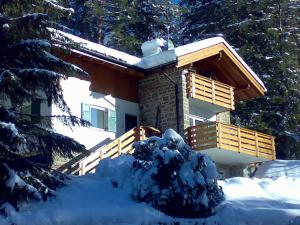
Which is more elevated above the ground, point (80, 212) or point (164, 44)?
point (164, 44)

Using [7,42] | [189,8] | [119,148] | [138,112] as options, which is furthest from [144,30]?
[7,42]

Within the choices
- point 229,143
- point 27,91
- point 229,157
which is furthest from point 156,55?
point 27,91

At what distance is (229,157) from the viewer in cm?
2434

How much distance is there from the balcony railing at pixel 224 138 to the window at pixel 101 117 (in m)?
3.11

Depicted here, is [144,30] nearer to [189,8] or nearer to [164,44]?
Answer: [189,8]

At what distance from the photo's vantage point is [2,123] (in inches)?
446

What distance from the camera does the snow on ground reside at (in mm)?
11844

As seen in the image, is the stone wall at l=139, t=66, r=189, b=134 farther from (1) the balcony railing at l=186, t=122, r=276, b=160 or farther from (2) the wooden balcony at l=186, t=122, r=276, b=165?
(2) the wooden balcony at l=186, t=122, r=276, b=165

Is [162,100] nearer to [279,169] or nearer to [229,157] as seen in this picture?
[229,157]

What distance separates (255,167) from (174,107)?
7860mm

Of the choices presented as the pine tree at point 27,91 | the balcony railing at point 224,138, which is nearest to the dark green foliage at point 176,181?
the pine tree at point 27,91

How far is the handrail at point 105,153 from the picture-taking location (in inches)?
719

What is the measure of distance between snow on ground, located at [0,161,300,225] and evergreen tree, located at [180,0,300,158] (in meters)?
17.5

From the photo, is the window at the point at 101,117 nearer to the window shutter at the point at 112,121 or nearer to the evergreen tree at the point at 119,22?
the window shutter at the point at 112,121
